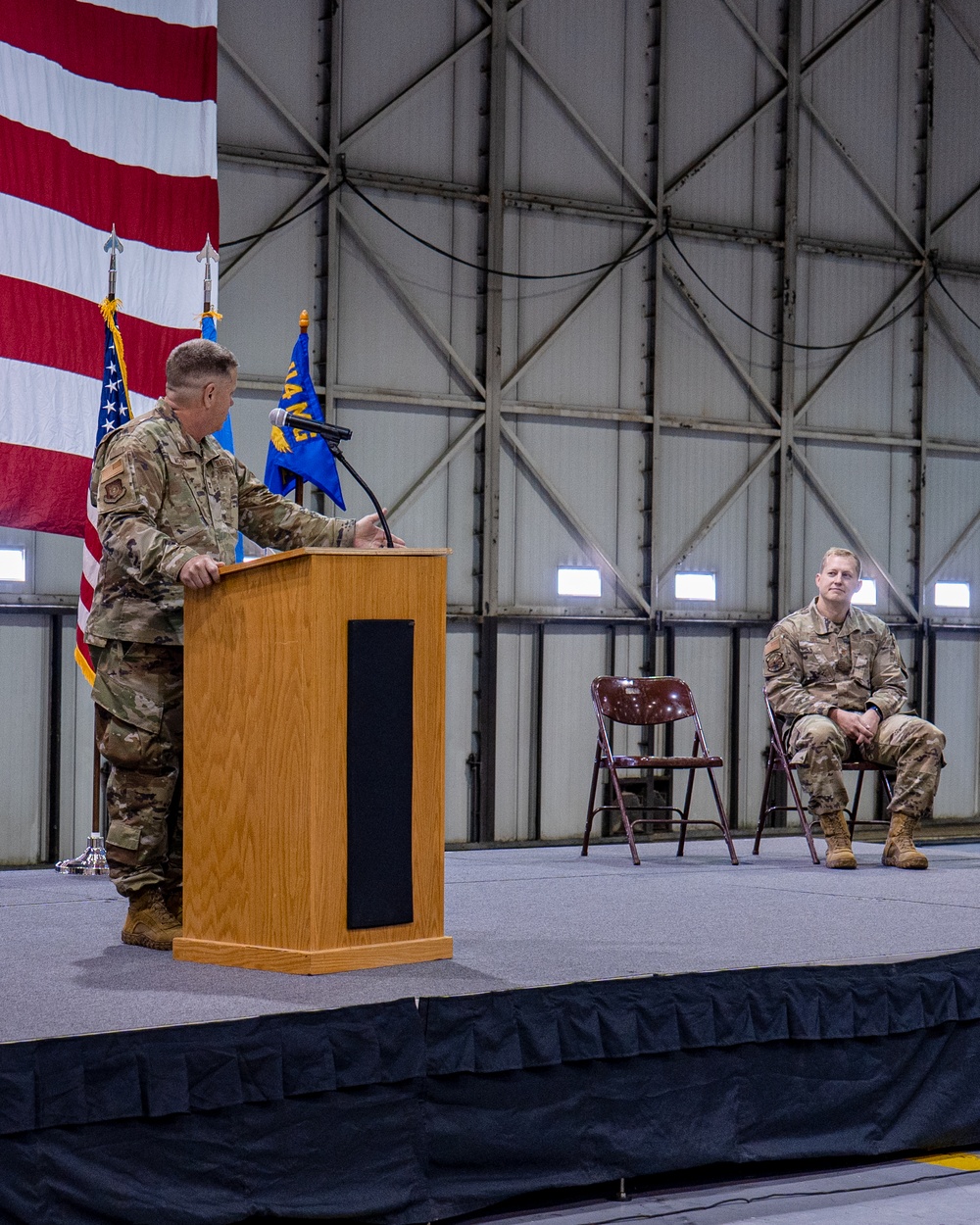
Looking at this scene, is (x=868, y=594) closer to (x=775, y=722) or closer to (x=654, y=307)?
(x=654, y=307)

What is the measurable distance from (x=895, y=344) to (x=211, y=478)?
289 inches

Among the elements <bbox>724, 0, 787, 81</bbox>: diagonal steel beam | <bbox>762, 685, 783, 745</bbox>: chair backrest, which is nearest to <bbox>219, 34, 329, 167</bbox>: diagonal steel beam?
<bbox>724, 0, 787, 81</bbox>: diagonal steel beam

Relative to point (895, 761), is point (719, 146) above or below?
above

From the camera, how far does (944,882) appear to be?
5.03m

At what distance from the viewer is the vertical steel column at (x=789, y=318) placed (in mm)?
9305

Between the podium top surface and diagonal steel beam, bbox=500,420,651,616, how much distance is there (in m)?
5.58

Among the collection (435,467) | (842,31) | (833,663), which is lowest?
(833,663)

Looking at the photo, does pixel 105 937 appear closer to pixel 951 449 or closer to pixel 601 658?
pixel 601 658

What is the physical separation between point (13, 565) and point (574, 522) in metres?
3.18

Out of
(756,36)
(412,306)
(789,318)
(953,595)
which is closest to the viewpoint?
(412,306)

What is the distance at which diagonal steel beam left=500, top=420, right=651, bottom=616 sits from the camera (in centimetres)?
851

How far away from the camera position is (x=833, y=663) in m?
5.81

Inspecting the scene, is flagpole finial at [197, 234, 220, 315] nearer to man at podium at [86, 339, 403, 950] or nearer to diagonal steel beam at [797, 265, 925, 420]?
man at podium at [86, 339, 403, 950]

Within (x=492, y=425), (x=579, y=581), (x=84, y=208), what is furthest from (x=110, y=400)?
(x=579, y=581)
